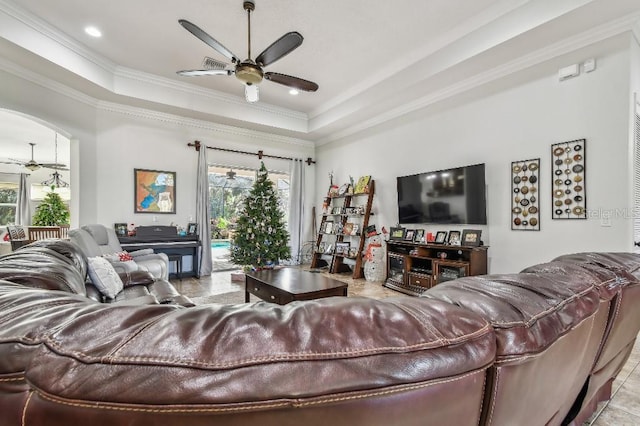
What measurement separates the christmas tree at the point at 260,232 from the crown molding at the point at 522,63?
241 cm

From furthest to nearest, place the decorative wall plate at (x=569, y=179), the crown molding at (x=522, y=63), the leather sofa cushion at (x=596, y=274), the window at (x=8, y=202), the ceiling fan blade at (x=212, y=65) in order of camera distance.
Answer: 1. the window at (x=8, y=202)
2. the ceiling fan blade at (x=212, y=65)
3. the decorative wall plate at (x=569, y=179)
4. the crown molding at (x=522, y=63)
5. the leather sofa cushion at (x=596, y=274)

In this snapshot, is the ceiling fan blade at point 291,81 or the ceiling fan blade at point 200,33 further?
the ceiling fan blade at point 291,81

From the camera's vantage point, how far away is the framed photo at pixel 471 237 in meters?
3.99

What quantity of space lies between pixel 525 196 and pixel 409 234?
173 centimetres

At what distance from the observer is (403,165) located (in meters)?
5.28

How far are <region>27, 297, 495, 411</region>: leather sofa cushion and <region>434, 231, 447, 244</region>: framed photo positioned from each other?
4.18 m

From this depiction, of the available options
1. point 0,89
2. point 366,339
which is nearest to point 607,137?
point 366,339

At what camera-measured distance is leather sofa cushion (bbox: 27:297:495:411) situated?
1.37ft

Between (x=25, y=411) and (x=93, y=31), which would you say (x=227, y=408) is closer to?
(x=25, y=411)

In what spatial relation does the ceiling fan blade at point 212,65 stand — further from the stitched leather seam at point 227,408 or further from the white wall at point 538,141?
the stitched leather seam at point 227,408

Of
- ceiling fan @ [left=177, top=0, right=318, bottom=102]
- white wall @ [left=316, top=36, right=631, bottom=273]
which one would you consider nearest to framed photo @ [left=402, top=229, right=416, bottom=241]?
white wall @ [left=316, top=36, right=631, bottom=273]

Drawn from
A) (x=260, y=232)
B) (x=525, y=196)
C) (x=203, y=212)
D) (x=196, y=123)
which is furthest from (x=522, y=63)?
(x=203, y=212)

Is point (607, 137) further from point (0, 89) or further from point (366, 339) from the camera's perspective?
point (0, 89)

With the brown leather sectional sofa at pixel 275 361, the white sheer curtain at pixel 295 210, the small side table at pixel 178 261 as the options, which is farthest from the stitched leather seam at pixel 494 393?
the white sheer curtain at pixel 295 210
